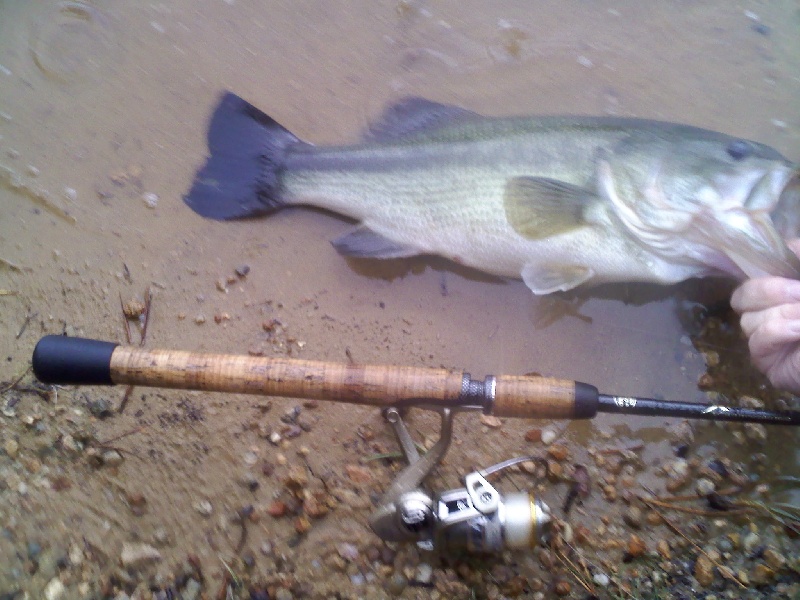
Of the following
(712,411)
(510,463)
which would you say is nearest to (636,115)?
(712,411)

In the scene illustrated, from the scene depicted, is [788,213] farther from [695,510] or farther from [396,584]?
[396,584]

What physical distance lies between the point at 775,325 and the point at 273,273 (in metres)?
1.91

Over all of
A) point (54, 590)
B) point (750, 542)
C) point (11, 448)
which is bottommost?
point (54, 590)

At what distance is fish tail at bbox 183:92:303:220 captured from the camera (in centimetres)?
258

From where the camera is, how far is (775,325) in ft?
6.72

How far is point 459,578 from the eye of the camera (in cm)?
205

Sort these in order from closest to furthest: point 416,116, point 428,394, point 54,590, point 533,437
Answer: point 428,394 < point 54,590 < point 533,437 < point 416,116

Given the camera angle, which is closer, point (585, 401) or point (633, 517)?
point (585, 401)

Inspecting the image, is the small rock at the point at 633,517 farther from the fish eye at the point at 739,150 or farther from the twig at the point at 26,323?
the twig at the point at 26,323

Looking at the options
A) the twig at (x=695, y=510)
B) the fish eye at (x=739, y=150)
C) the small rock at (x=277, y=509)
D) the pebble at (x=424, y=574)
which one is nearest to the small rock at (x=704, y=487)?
the twig at (x=695, y=510)

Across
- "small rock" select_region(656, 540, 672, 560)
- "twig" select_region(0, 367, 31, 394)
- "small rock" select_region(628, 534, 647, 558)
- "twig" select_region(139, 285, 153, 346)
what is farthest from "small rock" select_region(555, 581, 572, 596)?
"twig" select_region(0, 367, 31, 394)

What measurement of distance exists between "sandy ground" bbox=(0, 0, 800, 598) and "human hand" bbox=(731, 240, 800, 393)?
0.30 m

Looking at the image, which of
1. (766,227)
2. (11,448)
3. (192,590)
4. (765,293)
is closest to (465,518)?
(192,590)

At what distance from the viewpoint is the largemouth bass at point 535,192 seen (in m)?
2.28
